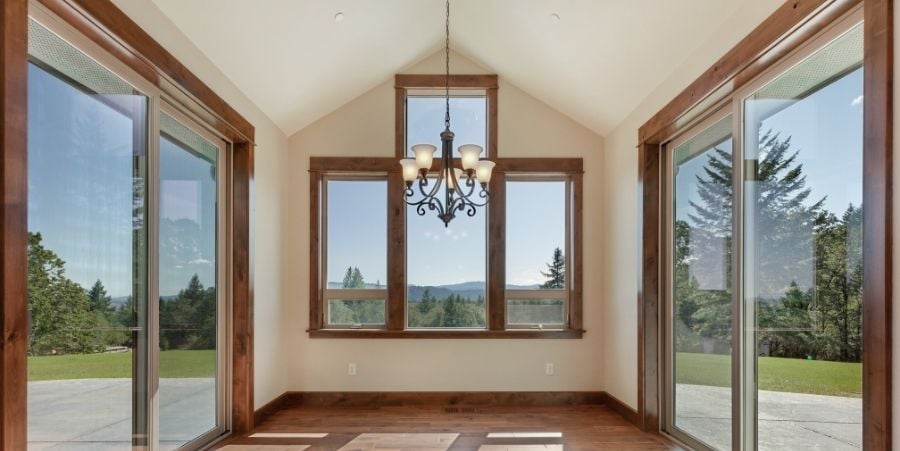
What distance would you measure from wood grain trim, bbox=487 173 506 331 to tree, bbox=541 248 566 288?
0.42m

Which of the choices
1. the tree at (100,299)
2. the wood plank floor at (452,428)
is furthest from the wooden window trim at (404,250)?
the tree at (100,299)

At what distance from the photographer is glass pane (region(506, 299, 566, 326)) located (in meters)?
4.49

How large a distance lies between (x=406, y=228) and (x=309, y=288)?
1.06 m

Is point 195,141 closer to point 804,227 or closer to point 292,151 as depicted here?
point 292,151

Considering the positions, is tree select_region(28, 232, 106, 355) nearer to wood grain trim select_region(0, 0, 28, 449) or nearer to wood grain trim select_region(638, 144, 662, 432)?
wood grain trim select_region(0, 0, 28, 449)

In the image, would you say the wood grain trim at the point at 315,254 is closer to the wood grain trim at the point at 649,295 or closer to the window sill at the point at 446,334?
the window sill at the point at 446,334

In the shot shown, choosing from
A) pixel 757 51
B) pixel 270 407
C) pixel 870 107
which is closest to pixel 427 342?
pixel 270 407

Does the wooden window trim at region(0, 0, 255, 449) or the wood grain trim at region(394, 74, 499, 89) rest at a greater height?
the wood grain trim at region(394, 74, 499, 89)

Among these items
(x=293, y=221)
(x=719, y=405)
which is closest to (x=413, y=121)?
(x=293, y=221)

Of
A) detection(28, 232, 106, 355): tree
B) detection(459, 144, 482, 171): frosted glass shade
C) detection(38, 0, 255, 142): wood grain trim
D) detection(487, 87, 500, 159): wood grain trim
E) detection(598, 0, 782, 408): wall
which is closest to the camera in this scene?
detection(28, 232, 106, 355): tree

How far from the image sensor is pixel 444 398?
14.3 feet

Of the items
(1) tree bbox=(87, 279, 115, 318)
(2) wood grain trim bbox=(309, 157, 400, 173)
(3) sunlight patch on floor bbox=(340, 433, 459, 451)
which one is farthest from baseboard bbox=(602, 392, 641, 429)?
(1) tree bbox=(87, 279, 115, 318)

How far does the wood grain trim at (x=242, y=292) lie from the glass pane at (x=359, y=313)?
976 millimetres

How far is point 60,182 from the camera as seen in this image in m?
1.96
